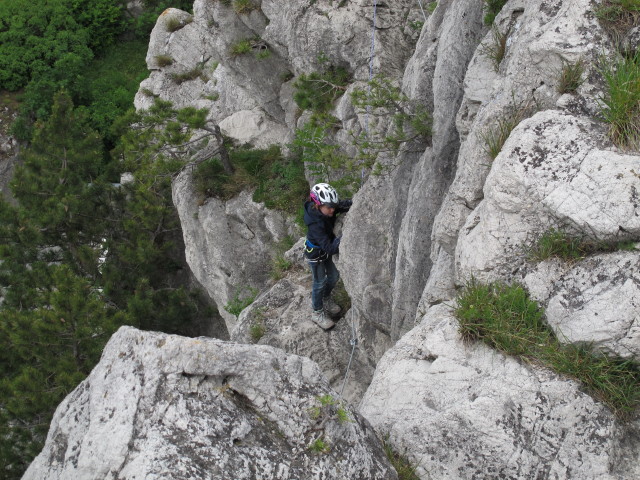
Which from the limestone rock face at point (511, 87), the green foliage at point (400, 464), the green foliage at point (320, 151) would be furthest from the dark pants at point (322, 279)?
the green foliage at point (400, 464)

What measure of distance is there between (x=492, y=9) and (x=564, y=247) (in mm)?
4418

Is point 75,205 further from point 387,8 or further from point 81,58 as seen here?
point 81,58

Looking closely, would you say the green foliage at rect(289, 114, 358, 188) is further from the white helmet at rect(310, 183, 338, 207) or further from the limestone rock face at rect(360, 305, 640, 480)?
the limestone rock face at rect(360, 305, 640, 480)

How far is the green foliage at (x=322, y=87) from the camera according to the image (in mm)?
A: 15258

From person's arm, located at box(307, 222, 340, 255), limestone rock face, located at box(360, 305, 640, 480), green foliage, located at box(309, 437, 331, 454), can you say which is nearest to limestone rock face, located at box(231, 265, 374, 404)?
person's arm, located at box(307, 222, 340, 255)

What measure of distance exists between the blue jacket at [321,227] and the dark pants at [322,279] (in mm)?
575

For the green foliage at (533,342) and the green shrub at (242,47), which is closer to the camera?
the green foliage at (533,342)

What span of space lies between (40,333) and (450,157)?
1094 centimetres

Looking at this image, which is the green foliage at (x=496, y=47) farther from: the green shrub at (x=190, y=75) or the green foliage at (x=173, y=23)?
the green foliage at (x=173, y=23)

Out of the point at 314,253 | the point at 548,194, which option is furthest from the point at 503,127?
the point at 314,253

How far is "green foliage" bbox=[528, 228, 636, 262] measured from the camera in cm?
614

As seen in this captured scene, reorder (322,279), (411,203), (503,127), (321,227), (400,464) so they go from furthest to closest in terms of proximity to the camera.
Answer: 1. (322,279)
2. (321,227)
3. (411,203)
4. (503,127)
5. (400,464)

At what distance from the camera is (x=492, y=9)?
9141mm

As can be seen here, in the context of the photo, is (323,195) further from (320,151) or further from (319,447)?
(319,447)
